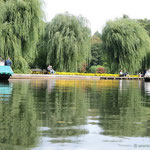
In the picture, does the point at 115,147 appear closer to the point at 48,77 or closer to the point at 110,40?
the point at 48,77

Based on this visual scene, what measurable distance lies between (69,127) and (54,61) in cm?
4541

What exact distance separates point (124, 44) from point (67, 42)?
10470 millimetres

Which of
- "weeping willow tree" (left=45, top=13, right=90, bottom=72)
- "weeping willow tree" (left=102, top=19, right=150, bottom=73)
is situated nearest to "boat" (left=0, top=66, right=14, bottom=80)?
"weeping willow tree" (left=45, top=13, right=90, bottom=72)

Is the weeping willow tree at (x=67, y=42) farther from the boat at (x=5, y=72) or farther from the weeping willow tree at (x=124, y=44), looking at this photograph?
the boat at (x=5, y=72)

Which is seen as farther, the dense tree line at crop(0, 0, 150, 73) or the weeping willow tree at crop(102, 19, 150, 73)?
the weeping willow tree at crop(102, 19, 150, 73)

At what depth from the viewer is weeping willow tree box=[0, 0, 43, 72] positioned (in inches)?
1454

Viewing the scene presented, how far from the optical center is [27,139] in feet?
16.5

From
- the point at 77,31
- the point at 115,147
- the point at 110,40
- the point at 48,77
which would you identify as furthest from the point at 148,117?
the point at 110,40

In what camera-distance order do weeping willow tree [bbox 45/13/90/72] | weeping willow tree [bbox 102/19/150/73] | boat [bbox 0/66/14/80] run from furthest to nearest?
weeping willow tree [bbox 102/19/150/73] → weeping willow tree [bbox 45/13/90/72] → boat [bbox 0/66/14/80]

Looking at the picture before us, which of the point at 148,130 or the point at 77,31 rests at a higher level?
the point at 77,31

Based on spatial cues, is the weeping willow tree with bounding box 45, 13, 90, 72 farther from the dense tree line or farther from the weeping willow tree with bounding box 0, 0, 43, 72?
the weeping willow tree with bounding box 0, 0, 43, 72

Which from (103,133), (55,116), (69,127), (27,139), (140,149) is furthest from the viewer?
(55,116)

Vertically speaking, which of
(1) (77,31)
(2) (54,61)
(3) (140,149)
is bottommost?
(3) (140,149)

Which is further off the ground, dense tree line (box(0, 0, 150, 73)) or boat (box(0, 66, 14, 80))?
dense tree line (box(0, 0, 150, 73))
